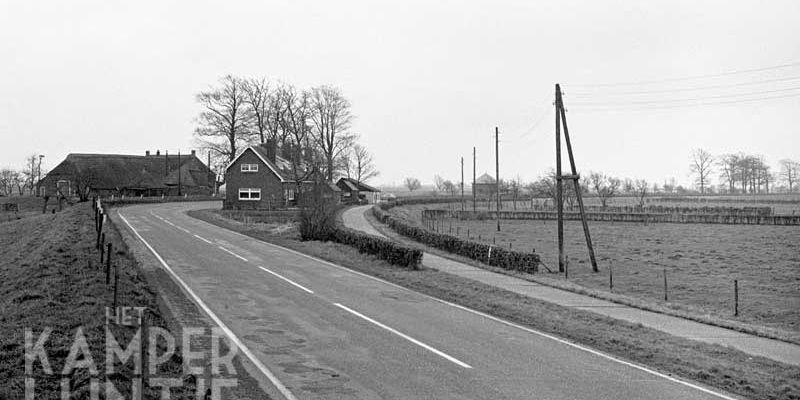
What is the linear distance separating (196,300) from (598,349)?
10682 mm

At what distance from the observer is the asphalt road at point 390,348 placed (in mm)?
10742

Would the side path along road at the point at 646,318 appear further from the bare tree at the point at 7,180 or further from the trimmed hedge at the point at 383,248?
the bare tree at the point at 7,180

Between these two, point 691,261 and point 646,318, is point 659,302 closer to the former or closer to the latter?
point 646,318

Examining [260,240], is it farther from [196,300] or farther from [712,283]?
[712,283]

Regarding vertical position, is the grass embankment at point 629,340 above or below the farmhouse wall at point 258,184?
below

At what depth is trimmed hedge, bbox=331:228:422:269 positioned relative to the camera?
92.5 feet

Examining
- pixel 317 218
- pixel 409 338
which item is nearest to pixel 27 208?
pixel 317 218

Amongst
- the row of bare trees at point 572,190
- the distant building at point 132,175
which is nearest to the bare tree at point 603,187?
the row of bare trees at point 572,190

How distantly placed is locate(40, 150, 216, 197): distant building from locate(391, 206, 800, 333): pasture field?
48.2 meters

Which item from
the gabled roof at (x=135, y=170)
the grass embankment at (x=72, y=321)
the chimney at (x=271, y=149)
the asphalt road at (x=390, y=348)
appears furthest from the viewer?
the gabled roof at (x=135, y=170)

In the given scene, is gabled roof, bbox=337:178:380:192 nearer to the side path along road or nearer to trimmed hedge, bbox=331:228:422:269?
trimmed hedge, bbox=331:228:422:269

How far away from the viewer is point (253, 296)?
773 inches

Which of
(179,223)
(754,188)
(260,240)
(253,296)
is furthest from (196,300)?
(754,188)

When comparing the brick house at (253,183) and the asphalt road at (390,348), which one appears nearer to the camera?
the asphalt road at (390,348)
